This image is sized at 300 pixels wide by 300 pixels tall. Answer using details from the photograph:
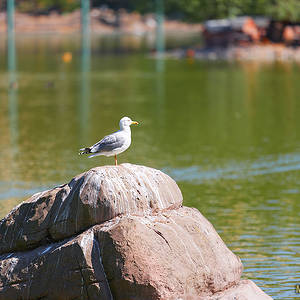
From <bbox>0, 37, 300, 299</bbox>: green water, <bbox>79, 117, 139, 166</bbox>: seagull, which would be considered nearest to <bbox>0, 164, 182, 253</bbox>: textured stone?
<bbox>79, 117, 139, 166</bbox>: seagull

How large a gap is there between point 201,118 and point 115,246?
2411cm

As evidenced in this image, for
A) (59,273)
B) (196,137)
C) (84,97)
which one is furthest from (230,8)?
(59,273)

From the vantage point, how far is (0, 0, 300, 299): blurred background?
19.8m

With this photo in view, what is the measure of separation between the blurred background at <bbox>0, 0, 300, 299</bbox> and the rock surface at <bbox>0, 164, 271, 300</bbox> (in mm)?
2089

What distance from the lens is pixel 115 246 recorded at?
471 inches

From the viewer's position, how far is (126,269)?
38.9ft

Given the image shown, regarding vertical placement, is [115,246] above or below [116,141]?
below

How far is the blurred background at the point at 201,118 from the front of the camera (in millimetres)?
19781

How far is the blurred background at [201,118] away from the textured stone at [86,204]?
3031mm

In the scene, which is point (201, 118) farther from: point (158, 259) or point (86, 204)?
point (158, 259)

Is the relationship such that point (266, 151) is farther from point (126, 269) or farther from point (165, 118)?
point (126, 269)

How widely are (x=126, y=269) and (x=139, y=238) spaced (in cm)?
46

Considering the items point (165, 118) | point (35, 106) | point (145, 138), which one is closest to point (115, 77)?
point (35, 106)

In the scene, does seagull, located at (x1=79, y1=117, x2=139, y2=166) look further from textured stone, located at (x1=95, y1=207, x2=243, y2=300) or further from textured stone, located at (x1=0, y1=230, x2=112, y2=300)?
textured stone, located at (x1=0, y1=230, x2=112, y2=300)
